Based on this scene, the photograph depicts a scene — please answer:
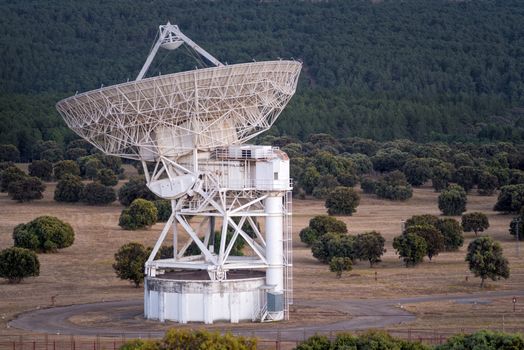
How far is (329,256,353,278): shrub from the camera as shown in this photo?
88.5 meters

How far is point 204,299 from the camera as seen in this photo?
67.9m

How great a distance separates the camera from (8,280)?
8769cm

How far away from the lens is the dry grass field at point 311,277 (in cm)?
7212

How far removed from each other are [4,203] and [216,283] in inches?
2831

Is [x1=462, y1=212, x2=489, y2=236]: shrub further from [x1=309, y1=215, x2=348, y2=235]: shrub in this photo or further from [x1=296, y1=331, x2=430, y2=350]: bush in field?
[x1=296, y1=331, x2=430, y2=350]: bush in field

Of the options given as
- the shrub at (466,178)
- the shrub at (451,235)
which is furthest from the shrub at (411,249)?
the shrub at (466,178)

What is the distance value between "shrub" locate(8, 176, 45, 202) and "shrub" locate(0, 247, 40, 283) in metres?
50.8

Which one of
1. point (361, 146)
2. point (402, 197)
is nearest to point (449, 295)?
point (402, 197)

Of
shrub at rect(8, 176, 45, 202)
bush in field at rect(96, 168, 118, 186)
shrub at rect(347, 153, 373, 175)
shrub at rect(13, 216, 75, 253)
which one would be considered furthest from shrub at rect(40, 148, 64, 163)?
shrub at rect(13, 216, 75, 253)

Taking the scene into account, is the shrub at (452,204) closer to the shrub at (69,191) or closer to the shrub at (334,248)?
the shrub at (334,248)

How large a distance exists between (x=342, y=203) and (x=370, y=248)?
109 ft

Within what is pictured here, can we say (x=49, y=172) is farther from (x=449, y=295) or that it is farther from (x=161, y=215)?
(x=449, y=295)

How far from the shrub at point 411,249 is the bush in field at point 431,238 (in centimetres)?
153

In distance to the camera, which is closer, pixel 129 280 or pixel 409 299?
pixel 409 299
